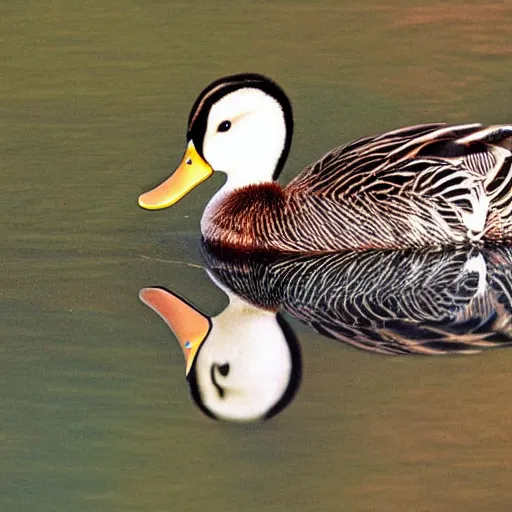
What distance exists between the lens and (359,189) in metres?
9.19

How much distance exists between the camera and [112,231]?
945 cm

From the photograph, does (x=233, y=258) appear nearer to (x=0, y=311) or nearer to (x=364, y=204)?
(x=364, y=204)

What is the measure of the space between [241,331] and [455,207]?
182cm

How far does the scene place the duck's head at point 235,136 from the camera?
29.7 ft

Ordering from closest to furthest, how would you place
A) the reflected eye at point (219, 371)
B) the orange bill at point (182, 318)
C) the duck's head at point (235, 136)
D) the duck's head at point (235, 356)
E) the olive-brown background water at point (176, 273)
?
1. the olive-brown background water at point (176, 273)
2. the duck's head at point (235, 356)
3. the reflected eye at point (219, 371)
4. the orange bill at point (182, 318)
5. the duck's head at point (235, 136)

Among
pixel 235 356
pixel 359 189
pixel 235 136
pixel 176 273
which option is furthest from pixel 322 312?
pixel 235 136

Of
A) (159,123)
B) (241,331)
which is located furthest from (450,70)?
(241,331)

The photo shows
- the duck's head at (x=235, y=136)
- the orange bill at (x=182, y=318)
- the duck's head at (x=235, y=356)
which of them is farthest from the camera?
the duck's head at (x=235, y=136)

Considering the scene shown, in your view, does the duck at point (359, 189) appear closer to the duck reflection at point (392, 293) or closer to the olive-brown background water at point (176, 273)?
the duck reflection at point (392, 293)

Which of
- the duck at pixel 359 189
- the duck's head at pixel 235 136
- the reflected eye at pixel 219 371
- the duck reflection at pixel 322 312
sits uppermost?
the duck's head at pixel 235 136

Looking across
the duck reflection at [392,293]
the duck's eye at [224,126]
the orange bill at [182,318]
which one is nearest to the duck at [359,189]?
the duck's eye at [224,126]

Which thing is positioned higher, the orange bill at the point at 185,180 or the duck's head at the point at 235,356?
the orange bill at the point at 185,180

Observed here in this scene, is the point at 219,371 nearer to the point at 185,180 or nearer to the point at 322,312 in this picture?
the point at 322,312

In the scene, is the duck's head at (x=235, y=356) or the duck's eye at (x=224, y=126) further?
the duck's eye at (x=224, y=126)
